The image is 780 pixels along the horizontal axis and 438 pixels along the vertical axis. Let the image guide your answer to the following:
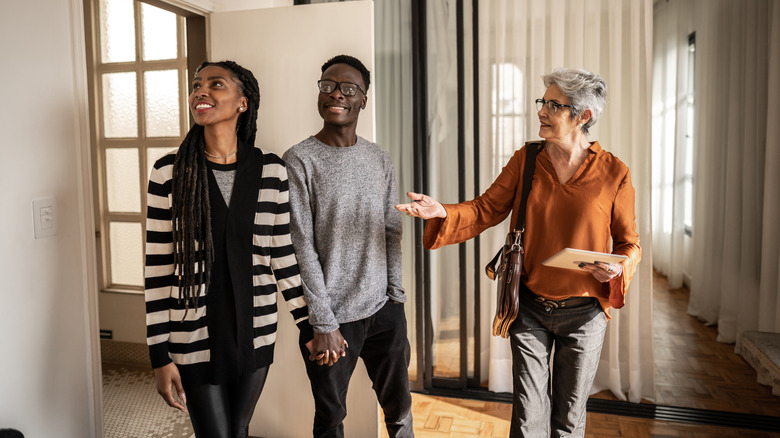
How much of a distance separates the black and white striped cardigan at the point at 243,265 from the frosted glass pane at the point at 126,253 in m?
2.06

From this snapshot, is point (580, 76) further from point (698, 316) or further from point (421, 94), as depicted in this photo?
point (698, 316)

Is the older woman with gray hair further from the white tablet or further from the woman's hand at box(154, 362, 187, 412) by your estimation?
the woman's hand at box(154, 362, 187, 412)

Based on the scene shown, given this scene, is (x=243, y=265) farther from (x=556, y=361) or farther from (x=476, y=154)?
(x=476, y=154)

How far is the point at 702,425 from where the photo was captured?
283cm

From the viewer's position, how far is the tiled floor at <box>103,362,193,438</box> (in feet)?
9.22

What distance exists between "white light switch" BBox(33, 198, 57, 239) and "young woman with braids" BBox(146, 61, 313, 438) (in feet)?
1.16

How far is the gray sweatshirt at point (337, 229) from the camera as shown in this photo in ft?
6.07

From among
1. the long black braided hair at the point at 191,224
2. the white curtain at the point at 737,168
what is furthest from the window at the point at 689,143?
the long black braided hair at the point at 191,224

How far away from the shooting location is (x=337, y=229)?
1.89 meters

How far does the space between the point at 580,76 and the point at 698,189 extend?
3948 millimetres

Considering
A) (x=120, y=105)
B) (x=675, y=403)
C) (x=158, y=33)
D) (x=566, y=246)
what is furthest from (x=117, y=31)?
(x=675, y=403)

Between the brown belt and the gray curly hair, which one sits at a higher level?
the gray curly hair

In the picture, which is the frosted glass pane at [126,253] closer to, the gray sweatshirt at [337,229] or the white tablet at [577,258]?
the gray sweatshirt at [337,229]

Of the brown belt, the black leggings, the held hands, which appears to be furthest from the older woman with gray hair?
the black leggings
